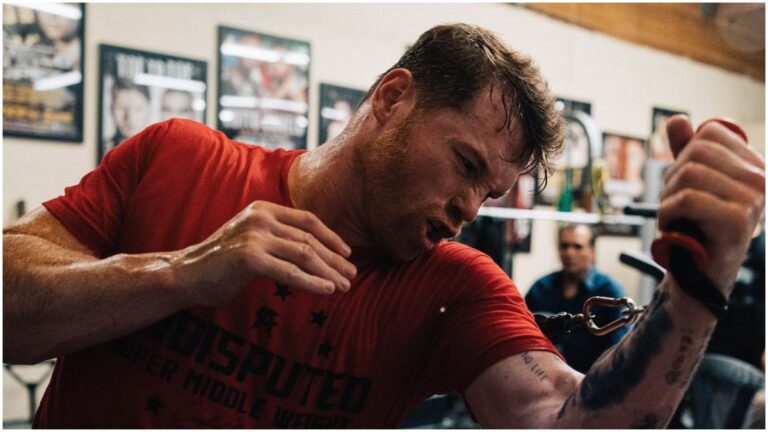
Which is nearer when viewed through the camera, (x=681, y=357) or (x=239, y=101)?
(x=681, y=357)

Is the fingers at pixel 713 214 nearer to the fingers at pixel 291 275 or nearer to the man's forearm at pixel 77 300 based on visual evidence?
the fingers at pixel 291 275

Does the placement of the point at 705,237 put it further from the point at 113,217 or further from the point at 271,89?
the point at 271,89

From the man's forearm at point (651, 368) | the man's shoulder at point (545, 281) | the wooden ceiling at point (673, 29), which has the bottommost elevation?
the man's shoulder at point (545, 281)

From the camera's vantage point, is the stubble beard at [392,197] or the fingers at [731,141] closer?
the fingers at [731,141]

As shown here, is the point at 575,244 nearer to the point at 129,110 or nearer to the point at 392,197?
the point at 129,110

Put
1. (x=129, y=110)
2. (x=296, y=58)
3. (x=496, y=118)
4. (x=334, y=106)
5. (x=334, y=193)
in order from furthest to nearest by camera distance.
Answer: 1. (x=334, y=106)
2. (x=296, y=58)
3. (x=129, y=110)
4. (x=334, y=193)
5. (x=496, y=118)

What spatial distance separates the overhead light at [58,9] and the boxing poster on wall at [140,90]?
155mm

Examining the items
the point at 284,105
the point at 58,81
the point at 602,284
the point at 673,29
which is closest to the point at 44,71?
the point at 58,81

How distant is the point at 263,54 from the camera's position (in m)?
3.11

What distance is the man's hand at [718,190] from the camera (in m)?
0.56

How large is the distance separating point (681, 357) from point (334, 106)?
2.82 metres

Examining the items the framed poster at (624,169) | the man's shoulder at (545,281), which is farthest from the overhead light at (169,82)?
the framed poster at (624,169)

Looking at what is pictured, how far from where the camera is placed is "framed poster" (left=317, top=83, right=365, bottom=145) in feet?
10.8

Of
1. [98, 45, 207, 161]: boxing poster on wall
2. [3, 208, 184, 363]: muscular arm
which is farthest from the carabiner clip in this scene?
[98, 45, 207, 161]: boxing poster on wall
